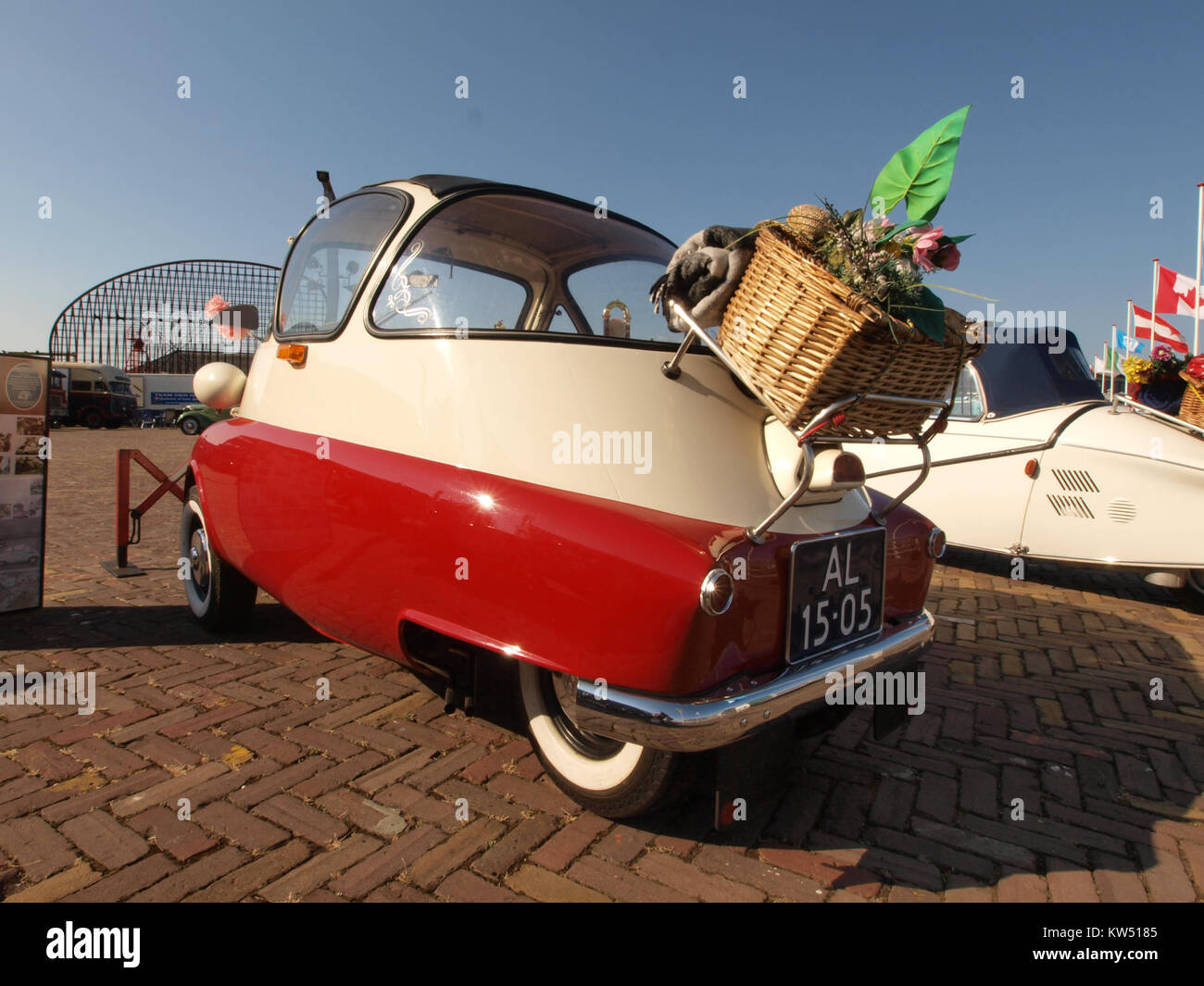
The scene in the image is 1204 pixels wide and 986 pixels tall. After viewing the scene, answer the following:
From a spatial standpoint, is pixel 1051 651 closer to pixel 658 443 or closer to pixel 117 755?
pixel 658 443

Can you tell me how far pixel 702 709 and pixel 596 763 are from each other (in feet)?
2.16

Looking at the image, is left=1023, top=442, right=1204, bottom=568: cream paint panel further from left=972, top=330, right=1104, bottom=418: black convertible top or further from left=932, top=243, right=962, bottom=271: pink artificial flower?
left=932, top=243, right=962, bottom=271: pink artificial flower

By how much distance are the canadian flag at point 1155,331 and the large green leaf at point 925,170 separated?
10874mm

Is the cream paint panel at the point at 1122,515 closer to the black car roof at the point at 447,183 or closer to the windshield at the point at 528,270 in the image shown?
the windshield at the point at 528,270

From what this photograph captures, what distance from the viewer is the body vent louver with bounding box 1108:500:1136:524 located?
5.23m

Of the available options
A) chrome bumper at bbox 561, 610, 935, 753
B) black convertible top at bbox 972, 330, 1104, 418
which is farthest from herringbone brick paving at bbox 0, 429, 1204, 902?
black convertible top at bbox 972, 330, 1104, 418

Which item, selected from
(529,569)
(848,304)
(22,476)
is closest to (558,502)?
(529,569)

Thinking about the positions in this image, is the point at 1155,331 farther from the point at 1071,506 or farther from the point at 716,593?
the point at 716,593

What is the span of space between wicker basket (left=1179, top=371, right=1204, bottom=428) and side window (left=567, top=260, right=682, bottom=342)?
4.27 m

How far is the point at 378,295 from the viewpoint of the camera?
2.82m

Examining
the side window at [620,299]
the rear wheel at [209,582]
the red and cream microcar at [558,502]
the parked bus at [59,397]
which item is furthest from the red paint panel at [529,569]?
the parked bus at [59,397]
